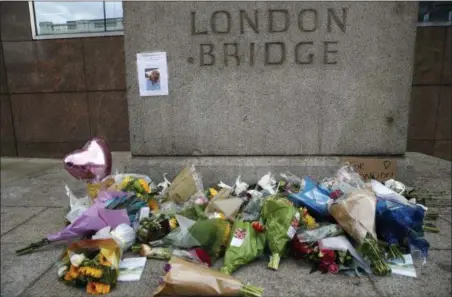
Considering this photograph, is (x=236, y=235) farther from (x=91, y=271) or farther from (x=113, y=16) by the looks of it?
(x=113, y=16)

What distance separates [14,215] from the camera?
3.21 m

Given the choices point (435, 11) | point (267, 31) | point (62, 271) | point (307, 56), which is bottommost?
point (62, 271)

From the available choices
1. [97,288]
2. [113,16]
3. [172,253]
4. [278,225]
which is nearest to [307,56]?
[278,225]

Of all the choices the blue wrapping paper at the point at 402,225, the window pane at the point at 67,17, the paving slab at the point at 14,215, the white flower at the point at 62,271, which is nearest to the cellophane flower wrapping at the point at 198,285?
the white flower at the point at 62,271

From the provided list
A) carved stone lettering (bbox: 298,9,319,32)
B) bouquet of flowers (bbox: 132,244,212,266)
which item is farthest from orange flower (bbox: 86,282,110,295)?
carved stone lettering (bbox: 298,9,319,32)

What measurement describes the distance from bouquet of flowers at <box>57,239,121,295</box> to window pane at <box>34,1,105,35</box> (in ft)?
14.8

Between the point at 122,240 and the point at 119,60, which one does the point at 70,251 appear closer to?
the point at 122,240

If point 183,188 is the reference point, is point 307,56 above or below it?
above

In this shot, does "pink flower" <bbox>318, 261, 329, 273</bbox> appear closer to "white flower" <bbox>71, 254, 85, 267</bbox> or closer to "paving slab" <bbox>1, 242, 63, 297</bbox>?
"white flower" <bbox>71, 254, 85, 267</bbox>

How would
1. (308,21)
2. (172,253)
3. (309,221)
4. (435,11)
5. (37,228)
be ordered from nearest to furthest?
(172,253) → (309,221) → (37,228) → (308,21) → (435,11)

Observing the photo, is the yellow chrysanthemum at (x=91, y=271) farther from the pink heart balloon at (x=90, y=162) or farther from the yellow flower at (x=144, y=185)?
the pink heart balloon at (x=90, y=162)

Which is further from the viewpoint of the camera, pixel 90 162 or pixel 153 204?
pixel 90 162

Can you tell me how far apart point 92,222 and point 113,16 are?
4.19 meters

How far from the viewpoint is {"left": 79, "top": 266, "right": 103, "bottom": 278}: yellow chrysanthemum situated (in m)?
1.91
